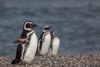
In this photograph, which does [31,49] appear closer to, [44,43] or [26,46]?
[26,46]

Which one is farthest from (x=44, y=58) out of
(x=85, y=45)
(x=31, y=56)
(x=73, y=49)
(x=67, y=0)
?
(x=67, y=0)

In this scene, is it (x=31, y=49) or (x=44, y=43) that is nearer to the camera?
(x=31, y=49)

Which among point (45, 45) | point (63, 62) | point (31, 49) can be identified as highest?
point (31, 49)

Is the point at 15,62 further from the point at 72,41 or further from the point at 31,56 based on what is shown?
the point at 72,41

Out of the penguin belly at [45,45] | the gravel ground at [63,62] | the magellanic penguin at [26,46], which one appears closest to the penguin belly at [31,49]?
the magellanic penguin at [26,46]

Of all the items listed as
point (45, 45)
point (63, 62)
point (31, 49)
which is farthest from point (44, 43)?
point (31, 49)

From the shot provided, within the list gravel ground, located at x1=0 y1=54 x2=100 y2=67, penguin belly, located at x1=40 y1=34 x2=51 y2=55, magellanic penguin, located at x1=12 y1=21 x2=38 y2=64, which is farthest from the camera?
penguin belly, located at x1=40 y1=34 x2=51 y2=55

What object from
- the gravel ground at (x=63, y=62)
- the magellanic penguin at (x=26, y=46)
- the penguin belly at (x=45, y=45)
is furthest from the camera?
the penguin belly at (x=45, y=45)

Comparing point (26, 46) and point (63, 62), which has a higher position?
point (26, 46)

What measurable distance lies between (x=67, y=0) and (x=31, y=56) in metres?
42.2

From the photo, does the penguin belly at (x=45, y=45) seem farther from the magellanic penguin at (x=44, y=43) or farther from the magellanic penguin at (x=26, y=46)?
the magellanic penguin at (x=26, y=46)

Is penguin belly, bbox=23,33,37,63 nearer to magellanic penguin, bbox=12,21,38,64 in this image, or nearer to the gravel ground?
magellanic penguin, bbox=12,21,38,64

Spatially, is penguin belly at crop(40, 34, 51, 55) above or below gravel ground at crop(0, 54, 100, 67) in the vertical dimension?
above

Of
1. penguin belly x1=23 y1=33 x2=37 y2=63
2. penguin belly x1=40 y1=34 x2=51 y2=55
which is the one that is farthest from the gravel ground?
penguin belly x1=40 y1=34 x2=51 y2=55
